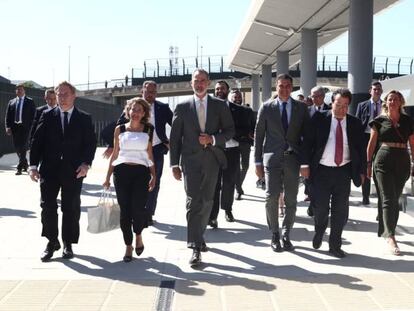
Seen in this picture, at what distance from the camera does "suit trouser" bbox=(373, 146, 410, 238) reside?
21.5ft

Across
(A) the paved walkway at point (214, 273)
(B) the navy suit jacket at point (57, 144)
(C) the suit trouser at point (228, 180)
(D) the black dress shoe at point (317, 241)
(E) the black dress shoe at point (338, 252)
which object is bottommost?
(A) the paved walkway at point (214, 273)

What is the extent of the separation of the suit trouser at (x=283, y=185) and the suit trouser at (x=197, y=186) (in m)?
0.81

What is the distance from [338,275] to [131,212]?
2.24 meters

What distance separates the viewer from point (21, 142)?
13789mm

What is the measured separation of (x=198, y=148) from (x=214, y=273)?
1.30 metres

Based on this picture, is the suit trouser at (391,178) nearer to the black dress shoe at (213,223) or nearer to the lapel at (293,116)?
the lapel at (293,116)

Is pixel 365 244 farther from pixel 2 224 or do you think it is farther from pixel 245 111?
pixel 2 224

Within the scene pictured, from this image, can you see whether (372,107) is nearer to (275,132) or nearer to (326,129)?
(326,129)

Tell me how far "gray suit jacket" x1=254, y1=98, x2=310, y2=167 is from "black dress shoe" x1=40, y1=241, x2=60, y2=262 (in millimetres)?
2462

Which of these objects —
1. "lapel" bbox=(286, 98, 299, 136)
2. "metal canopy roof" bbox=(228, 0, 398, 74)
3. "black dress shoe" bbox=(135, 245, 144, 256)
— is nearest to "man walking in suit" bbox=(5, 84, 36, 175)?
"metal canopy roof" bbox=(228, 0, 398, 74)

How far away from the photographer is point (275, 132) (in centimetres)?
650

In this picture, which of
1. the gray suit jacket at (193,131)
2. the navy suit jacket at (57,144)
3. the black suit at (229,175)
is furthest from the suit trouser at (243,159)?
the navy suit jacket at (57,144)

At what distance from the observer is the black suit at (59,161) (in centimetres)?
617

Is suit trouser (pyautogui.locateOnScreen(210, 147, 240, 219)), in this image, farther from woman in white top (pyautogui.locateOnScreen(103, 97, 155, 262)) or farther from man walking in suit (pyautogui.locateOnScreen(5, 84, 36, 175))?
man walking in suit (pyautogui.locateOnScreen(5, 84, 36, 175))
